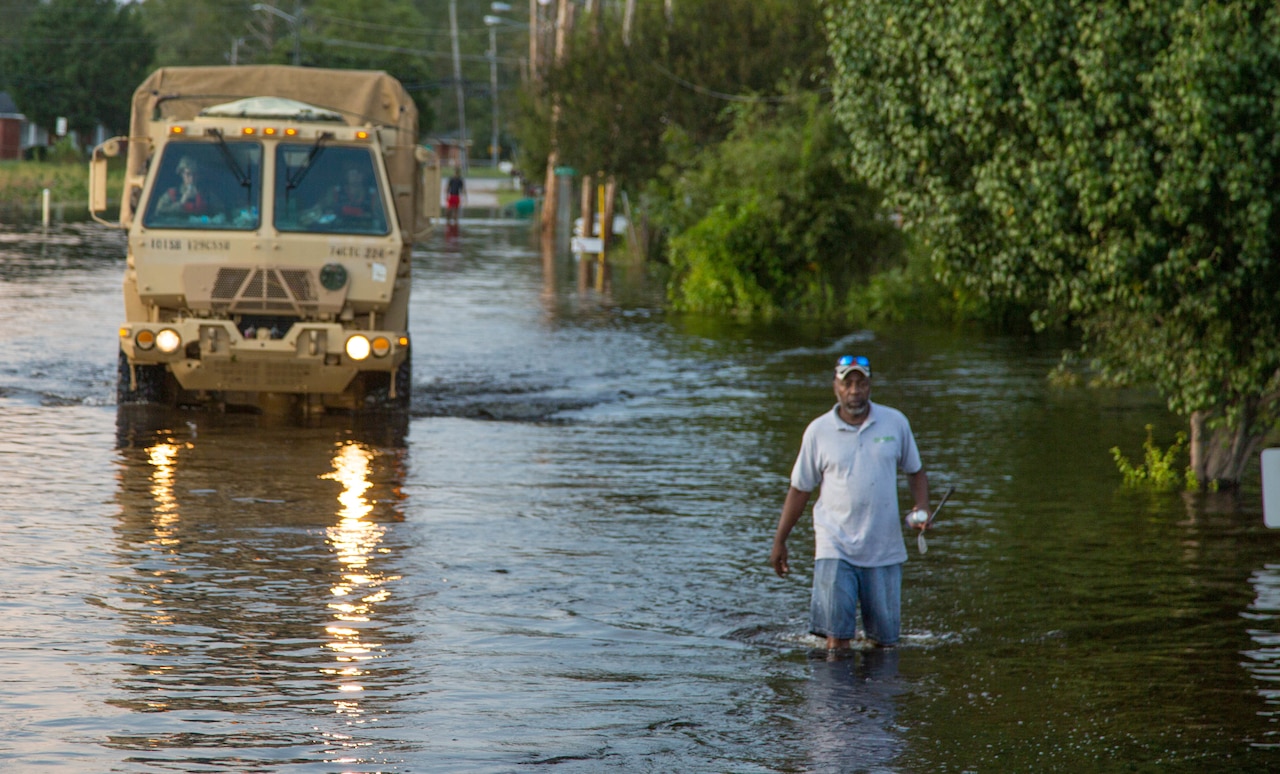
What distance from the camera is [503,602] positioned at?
9.78 metres

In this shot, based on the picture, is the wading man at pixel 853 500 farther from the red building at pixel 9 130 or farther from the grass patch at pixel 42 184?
the red building at pixel 9 130

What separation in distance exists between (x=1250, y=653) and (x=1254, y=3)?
188 inches

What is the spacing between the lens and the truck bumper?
15.2m

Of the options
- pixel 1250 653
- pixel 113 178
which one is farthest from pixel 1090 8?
pixel 113 178

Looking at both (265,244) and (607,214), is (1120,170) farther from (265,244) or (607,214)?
(607,214)

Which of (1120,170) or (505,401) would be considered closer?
(1120,170)

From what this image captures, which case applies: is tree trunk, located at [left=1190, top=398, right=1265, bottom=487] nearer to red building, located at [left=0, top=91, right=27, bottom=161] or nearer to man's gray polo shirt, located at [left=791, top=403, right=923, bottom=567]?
man's gray polo shirt, located at [left=791, top=403, right=923, bottom=567]

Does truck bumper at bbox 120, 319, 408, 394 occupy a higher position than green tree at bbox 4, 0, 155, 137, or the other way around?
green tree at bbox 4, 0, 155, 137

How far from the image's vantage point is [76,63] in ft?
322

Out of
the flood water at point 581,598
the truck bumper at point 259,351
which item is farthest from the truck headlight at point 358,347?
the flood water at point 581,598

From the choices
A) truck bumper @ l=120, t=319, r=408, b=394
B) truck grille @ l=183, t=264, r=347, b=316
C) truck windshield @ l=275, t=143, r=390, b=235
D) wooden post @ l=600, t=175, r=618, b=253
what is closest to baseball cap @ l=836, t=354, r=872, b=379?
truck bumper @ l=120, t=319, r=408, b=394

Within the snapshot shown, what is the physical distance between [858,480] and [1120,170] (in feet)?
16.1

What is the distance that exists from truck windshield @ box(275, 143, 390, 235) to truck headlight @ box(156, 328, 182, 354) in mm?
1375

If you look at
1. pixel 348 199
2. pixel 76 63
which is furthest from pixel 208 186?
pixel 76 63
